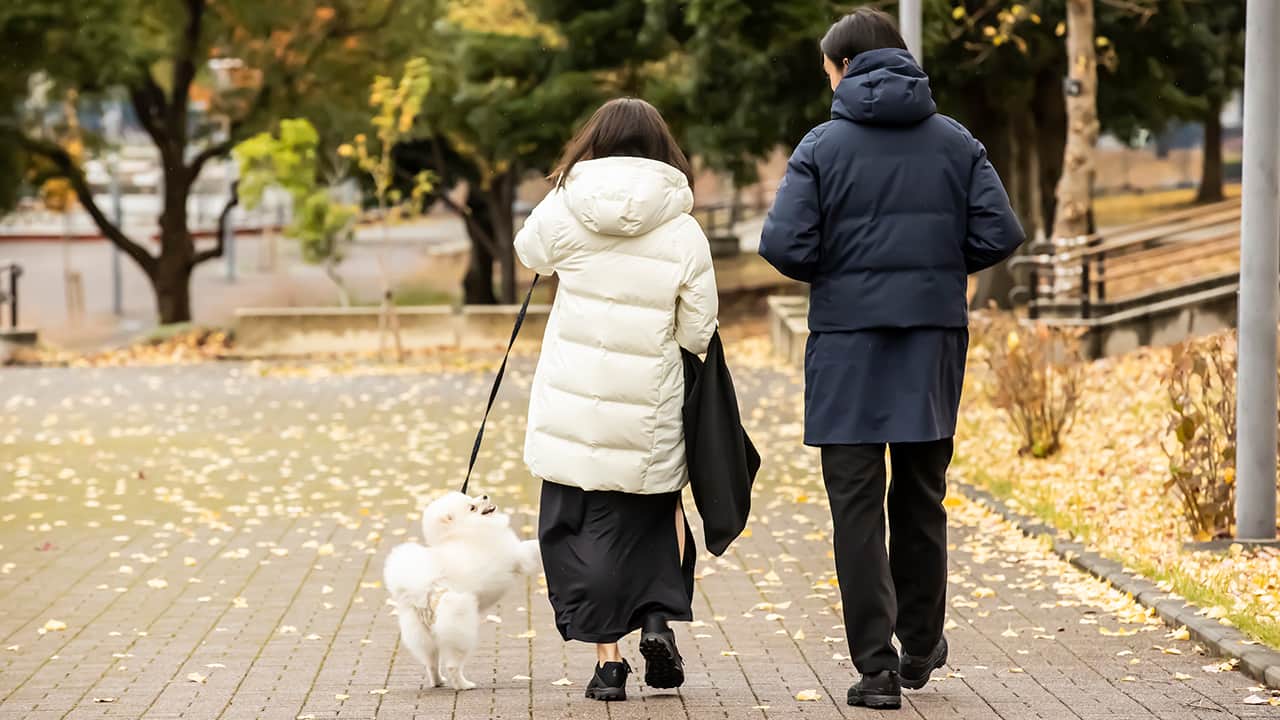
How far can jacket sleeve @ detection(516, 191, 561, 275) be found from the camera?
571cm

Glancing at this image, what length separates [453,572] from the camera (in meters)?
5.75

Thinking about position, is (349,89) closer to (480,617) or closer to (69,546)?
(69,546)

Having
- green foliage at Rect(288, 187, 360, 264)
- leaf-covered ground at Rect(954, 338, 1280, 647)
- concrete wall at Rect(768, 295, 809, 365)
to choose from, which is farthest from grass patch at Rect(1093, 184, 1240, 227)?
leaf-covered ground at Rect(954, 338, 1280, 647)

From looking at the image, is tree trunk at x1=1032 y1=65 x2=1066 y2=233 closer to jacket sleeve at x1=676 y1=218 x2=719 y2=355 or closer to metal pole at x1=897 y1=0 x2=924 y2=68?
metal pole at x1=897 y1=0 x2=924 y2=68

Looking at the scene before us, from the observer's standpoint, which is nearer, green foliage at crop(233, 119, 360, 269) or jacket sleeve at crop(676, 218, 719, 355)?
jacket sleeve at crop(676, 218, 719, 355)

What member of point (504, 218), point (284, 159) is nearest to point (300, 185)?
point (284, 159)

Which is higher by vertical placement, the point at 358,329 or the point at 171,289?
the point at 171,289

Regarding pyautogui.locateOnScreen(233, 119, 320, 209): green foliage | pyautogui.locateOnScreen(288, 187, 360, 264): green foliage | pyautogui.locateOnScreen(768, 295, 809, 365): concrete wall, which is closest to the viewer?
pyautogui.locateOnScreen(768, 295, 809, 365): concrete wall

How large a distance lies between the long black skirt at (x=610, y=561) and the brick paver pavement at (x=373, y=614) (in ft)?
0.86

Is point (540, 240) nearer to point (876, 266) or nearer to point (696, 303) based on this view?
point (696, 303)

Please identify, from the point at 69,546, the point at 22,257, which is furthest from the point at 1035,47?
the point at 22,257

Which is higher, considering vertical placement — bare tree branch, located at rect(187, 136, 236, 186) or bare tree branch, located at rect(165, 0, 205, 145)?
bare tree branch, located at rect(165, 0, 205, 145)

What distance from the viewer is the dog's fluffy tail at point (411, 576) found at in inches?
227

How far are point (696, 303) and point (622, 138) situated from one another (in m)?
Result: 0.54
